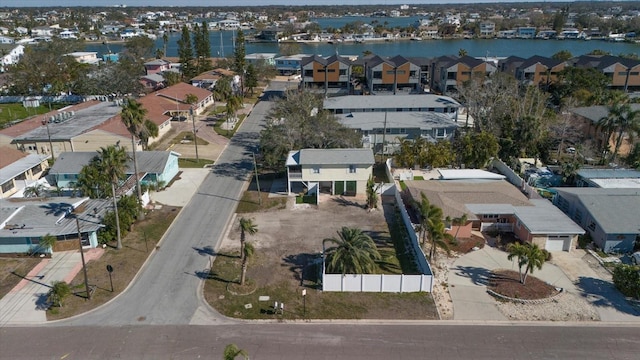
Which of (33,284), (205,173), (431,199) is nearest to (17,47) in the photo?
(205,173)

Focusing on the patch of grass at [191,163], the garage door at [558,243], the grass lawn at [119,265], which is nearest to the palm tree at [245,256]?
the grass lawn at [119,265]

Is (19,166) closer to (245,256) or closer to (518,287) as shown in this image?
(245,256)

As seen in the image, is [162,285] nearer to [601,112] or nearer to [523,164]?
[523,164]

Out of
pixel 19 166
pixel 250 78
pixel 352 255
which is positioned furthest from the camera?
pixel 250 78

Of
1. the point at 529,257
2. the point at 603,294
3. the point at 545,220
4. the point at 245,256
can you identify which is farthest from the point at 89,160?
the point at 603,294

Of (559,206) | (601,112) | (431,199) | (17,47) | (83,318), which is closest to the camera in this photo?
(83,318)

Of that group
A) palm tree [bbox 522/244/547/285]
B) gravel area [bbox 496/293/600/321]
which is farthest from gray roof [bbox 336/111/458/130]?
gravel area [bbox 496/293/600/321]

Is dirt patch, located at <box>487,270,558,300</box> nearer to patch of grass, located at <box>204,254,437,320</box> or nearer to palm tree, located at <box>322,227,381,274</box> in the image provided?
patch of grass, located at <box>204,254,437,320</box>

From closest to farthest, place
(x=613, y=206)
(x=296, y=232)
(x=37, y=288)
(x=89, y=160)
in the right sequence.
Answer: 1. (x=37, y=288)
2. (x=613, y=206)
3. (x=296, y=232)
4. (x=89, y=160)
